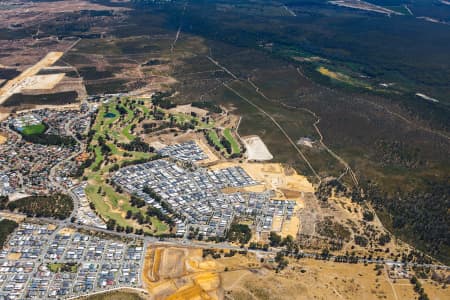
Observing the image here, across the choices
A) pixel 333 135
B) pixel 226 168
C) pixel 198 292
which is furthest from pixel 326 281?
pixel 333 135

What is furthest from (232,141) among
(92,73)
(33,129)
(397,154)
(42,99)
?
(92,73)

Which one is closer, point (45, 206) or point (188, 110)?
point (45, 206)

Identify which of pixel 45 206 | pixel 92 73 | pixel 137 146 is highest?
pixel 92 73

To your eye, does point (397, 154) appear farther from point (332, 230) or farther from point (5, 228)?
point (5, 228)

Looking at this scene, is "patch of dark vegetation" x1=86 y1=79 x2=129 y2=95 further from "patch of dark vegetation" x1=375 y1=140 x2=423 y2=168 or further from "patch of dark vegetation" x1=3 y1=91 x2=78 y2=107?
"patch of dark vegetation" x1=375 y1=140 x2=423 y2=168

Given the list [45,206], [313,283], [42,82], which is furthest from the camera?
[42,82]

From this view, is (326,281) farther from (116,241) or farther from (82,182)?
(82,182)

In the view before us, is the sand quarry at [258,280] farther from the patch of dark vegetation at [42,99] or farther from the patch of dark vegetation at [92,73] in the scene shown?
the patch of dark vegetation at [92,73]

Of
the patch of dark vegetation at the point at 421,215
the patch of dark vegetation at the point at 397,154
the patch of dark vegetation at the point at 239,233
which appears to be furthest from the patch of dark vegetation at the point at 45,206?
the patch of dark vegetation at the point at 397,154
